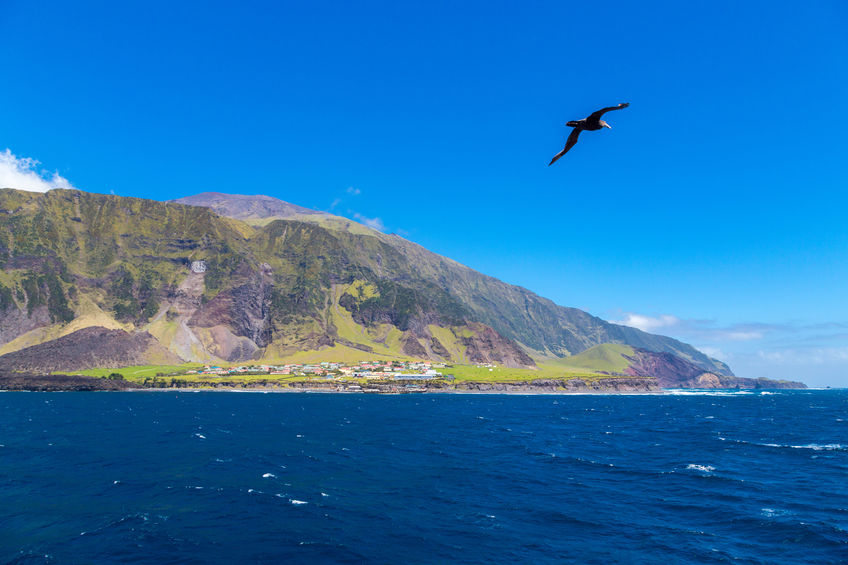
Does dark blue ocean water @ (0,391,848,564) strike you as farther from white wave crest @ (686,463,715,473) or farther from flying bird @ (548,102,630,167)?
flying bird @ (548,102,630,167)

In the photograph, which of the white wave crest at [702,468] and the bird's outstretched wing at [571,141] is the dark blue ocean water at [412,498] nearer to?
the white wave crest at [702,468]

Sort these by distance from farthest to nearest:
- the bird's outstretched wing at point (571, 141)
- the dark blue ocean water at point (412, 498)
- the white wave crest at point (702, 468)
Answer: the white wave crest at point (702, 468) < the dark blue ocean water at point (412, 498) < the bird's outstretched wing at point (571, 141)

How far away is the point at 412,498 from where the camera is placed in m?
50.9

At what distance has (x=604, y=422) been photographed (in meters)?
128

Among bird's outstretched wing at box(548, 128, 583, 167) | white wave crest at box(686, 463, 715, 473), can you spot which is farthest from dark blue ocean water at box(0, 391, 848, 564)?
bird's outstretched wing at box(548, 128, 583, 167)

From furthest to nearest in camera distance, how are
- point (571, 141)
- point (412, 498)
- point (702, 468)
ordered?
point (702, 468)
point (412, 498)
point (571, 141)

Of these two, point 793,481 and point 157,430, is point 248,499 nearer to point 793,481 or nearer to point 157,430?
point 157,430

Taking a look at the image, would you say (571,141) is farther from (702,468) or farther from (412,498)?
(702,468)

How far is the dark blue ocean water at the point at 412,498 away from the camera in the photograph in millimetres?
37750

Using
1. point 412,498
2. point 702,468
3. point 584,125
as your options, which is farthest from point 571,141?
point 702,468

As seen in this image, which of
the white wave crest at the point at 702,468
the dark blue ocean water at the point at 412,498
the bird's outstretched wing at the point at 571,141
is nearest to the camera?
the bird's outstretched wing at the point at 571,141

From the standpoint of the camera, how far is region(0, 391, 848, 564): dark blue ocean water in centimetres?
3775

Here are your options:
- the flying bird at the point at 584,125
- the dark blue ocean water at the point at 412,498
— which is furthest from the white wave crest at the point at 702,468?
the flying bird at the point at 584,125

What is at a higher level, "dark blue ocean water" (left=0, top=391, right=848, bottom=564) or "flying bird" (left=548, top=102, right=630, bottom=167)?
"flying bird" (left=548, top=102, right=630, bottom=167)
